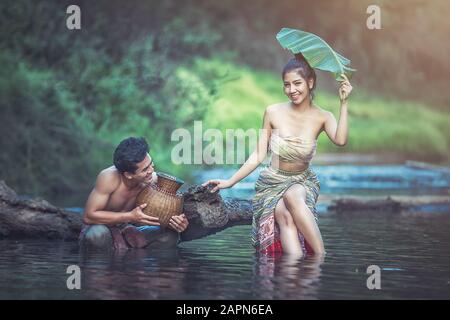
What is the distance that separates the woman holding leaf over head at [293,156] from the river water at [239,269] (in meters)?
0.23

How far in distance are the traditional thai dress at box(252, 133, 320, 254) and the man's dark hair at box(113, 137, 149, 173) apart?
869mm

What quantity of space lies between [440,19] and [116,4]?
734 centimetres

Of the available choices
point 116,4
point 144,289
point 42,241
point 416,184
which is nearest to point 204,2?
point 116,4

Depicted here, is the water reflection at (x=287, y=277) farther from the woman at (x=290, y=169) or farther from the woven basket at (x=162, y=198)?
the woven basket at (x=162, y=198)

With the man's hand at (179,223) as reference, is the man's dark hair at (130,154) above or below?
above

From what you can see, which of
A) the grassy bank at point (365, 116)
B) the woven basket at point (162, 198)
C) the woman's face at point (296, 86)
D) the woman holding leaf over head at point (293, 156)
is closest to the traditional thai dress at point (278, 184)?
the woman holding leaf over head at point (293, 156)

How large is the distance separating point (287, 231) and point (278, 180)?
0.36 metres

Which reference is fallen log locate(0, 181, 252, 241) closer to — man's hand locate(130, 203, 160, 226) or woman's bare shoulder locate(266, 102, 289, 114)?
man's hand locate(130, 203, 160, 226)

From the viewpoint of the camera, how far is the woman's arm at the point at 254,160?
20.5 feet

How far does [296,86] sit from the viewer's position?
6.29 m

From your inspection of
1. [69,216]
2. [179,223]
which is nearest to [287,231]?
[179,223]

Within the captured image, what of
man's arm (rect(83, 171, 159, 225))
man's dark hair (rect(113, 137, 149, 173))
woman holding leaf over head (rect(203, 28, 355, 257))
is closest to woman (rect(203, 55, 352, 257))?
woman holding leaf over head (rect(203, 28, 355, 257))

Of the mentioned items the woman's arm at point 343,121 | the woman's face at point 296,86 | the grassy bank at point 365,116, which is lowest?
the woman's arm at point 343,121
